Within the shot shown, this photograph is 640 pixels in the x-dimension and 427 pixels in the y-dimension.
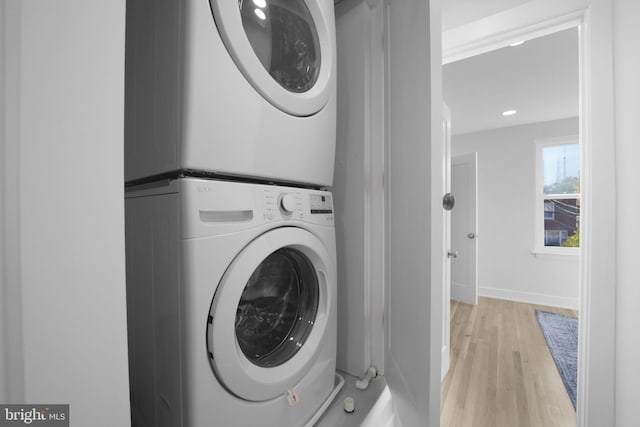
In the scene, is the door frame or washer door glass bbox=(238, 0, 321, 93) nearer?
washer door glass bbox=(238, 0, 321, 93)

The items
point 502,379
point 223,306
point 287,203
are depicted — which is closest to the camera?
point 223,306

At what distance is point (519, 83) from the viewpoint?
2.57 meters

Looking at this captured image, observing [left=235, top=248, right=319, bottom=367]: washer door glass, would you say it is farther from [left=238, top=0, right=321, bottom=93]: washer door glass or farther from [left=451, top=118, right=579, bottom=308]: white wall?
[left=451, top=118, right=579, bottom=308]: white wall

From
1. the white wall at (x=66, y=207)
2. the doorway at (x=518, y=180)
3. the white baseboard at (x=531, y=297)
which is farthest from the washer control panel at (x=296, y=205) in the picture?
the white baseboard at (x=531, y=297)

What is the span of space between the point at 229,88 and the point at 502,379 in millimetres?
2585

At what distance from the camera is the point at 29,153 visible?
0.86 ft

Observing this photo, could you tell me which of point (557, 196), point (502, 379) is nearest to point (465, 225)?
point (557, 196)

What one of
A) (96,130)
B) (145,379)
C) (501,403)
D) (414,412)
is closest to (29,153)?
(96,130)

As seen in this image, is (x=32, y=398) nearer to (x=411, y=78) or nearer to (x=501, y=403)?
(x=411, y=78)

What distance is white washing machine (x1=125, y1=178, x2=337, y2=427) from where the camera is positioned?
20.4 inches

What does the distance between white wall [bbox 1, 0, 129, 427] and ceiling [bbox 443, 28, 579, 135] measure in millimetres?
2626

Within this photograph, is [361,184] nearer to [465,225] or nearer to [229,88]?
[229,88]

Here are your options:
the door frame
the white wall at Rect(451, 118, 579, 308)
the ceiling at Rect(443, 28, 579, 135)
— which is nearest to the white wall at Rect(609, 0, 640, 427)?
the door frame

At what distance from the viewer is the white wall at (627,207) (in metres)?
0.98
